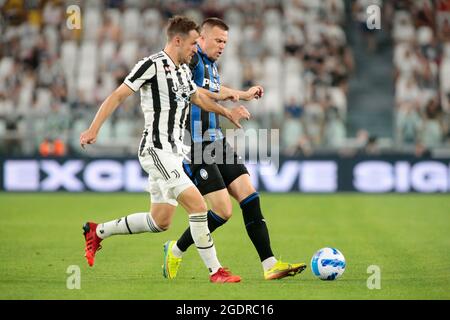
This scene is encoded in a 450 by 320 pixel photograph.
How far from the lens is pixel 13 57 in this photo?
Answer: 24.9 m

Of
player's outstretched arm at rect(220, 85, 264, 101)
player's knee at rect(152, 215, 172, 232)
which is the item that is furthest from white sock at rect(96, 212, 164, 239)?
player's outstretched arm at rect(220, 85, 264, 101)

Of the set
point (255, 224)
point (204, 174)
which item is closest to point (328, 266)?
point (255, 224)

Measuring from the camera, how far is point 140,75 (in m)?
8.20

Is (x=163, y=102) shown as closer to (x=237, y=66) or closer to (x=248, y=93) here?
(x=248, y=93)

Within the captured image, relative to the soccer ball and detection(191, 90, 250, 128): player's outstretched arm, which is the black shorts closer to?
detection(191, 90, 250, 128): player's outstretched arm

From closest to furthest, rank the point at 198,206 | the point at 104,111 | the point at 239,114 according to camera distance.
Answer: the point at 104,111
the point at 198,206
the point at 239,114

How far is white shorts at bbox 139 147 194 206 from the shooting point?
8266mm

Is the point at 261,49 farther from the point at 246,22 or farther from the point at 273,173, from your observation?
the point at 273,173

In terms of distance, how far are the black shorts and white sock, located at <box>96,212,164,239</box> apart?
0.58m

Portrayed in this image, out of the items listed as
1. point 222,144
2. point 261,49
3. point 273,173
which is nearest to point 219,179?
point 222,144

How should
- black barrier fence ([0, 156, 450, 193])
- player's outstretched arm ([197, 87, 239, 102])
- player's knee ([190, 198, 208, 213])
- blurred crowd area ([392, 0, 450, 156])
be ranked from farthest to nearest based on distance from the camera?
blurred crowd area ([392, 0, 450, 156]) < black barrier fence ([0, 156, 450, 193]) < player's outstretched arm ([197, 87, 239, 102]) < player's knee ([190, 198, 208, 213])

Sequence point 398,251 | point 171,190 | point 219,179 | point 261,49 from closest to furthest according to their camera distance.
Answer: point 171,190
point 219,179
point 398,251
point 261,49

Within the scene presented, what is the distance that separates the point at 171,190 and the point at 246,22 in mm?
17711

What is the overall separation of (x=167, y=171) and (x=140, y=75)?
2.91 feet
